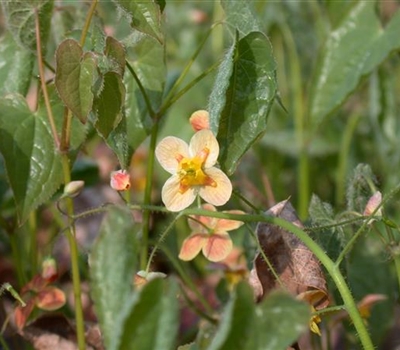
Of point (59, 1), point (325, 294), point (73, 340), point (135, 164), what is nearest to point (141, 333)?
point (325, 294)

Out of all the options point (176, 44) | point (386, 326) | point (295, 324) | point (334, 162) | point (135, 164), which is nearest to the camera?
point (295, 324)

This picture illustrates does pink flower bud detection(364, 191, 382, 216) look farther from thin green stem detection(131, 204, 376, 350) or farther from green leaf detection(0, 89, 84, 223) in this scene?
green leaf detection(0, 89, 84, 223)

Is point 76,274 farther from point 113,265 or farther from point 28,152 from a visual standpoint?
point 113,265

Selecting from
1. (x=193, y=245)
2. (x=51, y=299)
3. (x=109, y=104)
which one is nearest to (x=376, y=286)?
(x=193, y=245)

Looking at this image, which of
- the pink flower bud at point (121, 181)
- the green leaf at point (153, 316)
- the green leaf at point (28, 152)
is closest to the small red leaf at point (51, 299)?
the green leaf at point (28, 152)

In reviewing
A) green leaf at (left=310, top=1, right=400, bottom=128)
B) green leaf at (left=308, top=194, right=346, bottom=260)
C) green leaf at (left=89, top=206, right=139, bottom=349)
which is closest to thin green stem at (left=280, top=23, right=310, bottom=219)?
green leaf at (left=310, top=1, right=400, bottom=128)

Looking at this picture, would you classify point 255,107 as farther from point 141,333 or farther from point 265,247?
point 141,333
